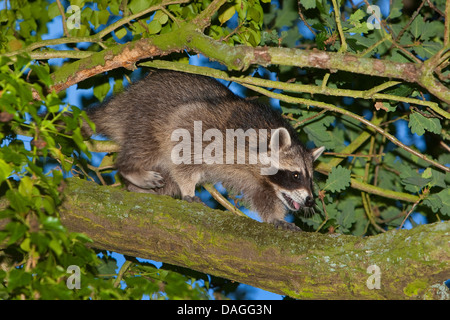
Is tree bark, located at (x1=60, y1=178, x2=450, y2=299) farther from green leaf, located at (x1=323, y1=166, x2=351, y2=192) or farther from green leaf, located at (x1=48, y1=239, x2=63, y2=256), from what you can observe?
green leaf, located at (x1=48, y1=239, x2=63, y2=256)

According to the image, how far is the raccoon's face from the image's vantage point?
614cm

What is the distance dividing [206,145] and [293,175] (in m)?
0.99

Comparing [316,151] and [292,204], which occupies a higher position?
[316,151]

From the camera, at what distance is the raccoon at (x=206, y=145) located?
628cm

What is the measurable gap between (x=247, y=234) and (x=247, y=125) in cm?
202

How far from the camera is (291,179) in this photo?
20.5 ft

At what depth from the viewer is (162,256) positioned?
15.7 ft

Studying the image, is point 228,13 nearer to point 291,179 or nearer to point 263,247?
point 291,179

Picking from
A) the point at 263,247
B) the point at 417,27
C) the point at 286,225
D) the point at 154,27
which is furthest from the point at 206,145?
the point at 417,27

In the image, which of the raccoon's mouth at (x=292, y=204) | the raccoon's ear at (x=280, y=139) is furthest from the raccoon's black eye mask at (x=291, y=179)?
the raccoon's ear at (x=280, y=139)

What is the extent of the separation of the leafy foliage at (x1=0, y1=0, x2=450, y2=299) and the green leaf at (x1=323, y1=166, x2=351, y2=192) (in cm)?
1

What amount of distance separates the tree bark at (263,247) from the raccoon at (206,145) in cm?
142

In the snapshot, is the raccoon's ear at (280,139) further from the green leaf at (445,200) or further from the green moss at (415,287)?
the green moss at (415,287)

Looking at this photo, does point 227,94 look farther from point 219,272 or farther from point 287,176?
point 219,272
